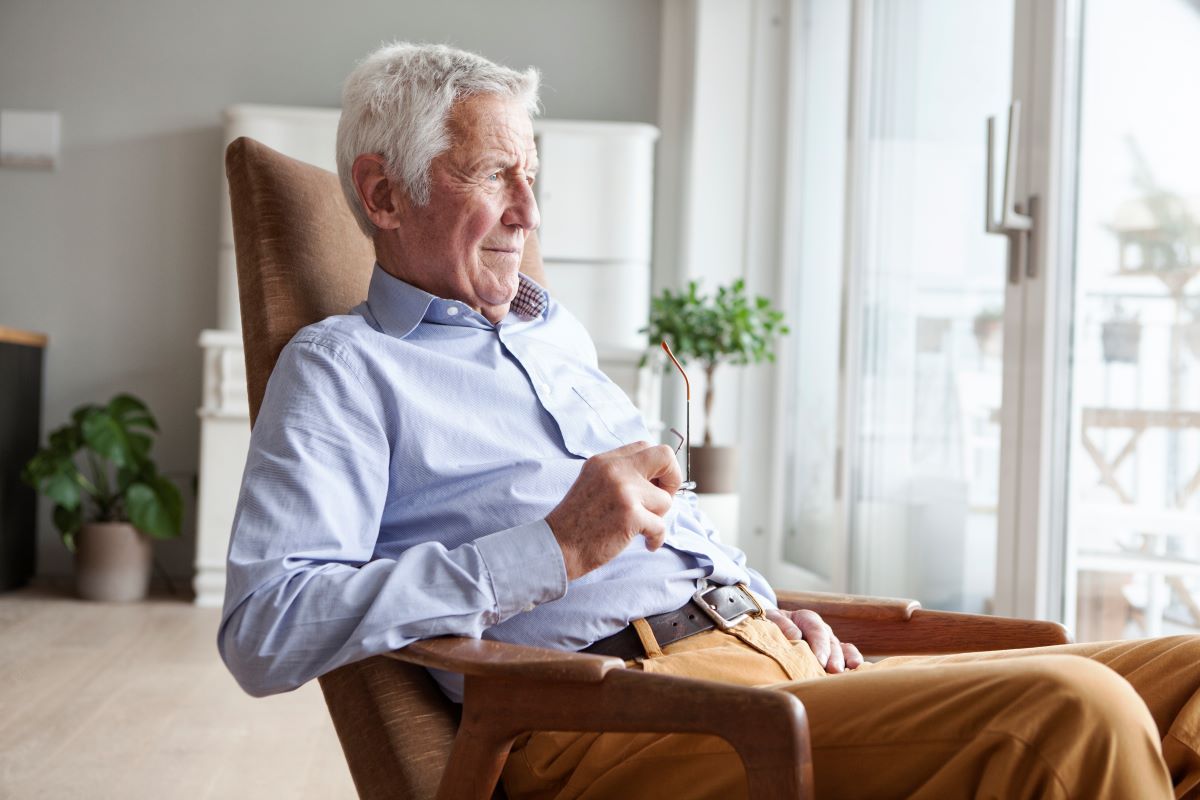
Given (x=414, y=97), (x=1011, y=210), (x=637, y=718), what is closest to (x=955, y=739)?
(x=637, y=718)

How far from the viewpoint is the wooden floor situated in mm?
2268

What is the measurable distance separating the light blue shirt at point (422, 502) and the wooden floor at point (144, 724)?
1.18 meters

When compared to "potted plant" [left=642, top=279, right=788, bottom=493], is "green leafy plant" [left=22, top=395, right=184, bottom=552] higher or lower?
lower

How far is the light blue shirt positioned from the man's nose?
0.14 meters

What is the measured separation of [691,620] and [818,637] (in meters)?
0.23

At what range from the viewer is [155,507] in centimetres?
429

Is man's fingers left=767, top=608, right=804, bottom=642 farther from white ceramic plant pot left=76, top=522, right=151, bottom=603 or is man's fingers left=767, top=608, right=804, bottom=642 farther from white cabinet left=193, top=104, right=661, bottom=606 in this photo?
white ceramic plant pot left=76, top=522, right=151, bottom=603

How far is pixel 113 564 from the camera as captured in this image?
4.28m

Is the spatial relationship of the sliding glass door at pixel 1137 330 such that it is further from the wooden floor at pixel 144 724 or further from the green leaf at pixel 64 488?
the green leaf at pixel 64 488

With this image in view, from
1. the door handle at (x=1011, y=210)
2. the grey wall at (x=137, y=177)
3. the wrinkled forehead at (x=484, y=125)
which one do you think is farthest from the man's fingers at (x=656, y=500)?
the grey wall at (x=137, y=177)

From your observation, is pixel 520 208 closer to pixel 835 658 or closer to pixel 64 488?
pixel 835 658

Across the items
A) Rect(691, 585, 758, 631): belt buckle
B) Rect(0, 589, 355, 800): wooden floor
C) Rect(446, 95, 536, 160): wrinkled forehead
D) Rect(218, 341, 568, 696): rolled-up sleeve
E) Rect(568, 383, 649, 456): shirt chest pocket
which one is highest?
Rect(446, 95, 536, 160): wrinkled forehead

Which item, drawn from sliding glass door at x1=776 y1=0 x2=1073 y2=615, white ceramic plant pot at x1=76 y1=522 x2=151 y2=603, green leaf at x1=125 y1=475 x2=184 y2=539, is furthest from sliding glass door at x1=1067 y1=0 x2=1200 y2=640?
white ceramic plant pot at x1=76 y1=522 x2=151 y2=603

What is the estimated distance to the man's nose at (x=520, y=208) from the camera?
151 centimetres
